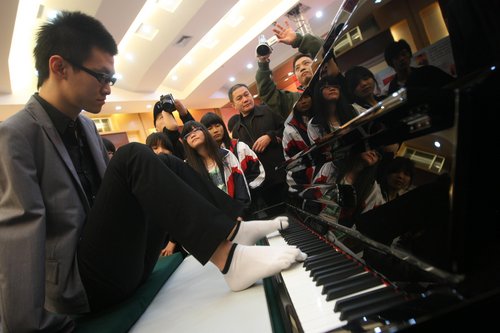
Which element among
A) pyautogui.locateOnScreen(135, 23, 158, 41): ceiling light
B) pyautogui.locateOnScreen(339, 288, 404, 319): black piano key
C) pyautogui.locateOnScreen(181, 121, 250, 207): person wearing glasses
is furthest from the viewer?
pyautogui.locateOnScreen(135, 23, 158, 41): ceiling light

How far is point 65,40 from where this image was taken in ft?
3.92

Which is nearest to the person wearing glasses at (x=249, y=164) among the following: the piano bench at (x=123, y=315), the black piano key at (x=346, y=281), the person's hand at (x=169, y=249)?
the person's hand at (x=169, y=249)

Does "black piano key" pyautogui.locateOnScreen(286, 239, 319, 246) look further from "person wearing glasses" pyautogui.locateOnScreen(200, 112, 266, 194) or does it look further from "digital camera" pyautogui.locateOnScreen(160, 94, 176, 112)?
"digital camera" pyautogui.locateOnScreen(160, 94, 176, 112)

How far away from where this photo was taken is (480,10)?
0.41 metres

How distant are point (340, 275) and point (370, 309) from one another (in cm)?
15

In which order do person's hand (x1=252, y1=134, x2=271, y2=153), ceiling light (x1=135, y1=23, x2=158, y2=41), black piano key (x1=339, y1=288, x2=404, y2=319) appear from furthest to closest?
ceiling light (x1=135, y1=23, x2=158, y2=41) → person's hand (x1=252, y1=134, x2=271, y2=153) → black piano key (x1=339, y1=288, x2=404, y2=319)

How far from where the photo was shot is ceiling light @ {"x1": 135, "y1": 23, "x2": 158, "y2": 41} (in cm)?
595

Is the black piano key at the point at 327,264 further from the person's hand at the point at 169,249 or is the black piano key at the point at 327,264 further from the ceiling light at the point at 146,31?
the ceiling light at the point at 146,31

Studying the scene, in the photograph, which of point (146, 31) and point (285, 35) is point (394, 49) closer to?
point (285, 35)

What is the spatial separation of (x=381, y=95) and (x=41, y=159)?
3.55ft

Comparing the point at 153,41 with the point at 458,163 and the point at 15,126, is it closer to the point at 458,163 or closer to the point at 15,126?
the point at 15,126

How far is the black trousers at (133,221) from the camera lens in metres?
0.78

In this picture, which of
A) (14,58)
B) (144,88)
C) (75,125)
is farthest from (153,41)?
(75,125)

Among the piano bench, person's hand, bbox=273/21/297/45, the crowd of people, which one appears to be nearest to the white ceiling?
person's hand, bbox=273/21/297/45
